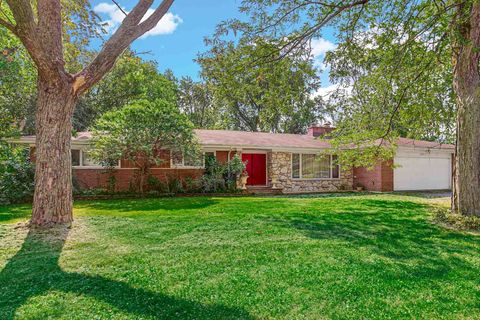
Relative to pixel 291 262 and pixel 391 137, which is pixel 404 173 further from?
pixel 291 262

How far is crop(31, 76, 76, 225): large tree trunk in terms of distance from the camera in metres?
6.36

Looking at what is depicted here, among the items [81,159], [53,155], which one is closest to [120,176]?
[81,159]

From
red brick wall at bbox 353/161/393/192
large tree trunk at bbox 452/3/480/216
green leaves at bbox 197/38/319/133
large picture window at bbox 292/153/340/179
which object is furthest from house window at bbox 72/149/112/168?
red brick wall at bbox 353/161/393/192

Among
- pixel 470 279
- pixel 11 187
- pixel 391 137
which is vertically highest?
pixel 391 137

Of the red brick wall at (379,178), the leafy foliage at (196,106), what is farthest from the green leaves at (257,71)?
the leafy foliage at (196,106)

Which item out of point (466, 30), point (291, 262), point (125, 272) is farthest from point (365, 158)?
point (125, 272)

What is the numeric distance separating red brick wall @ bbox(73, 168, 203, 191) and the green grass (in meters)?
6.41

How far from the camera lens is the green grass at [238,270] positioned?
3191mm

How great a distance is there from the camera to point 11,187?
36.3ft

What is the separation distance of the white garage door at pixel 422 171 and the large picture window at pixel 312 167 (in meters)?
3.30

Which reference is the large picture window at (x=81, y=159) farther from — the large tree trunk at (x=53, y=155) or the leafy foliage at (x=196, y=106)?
the leafy foliage at (x=196, y=106)

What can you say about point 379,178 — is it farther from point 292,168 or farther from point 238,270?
point 238,270

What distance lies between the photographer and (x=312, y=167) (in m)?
17.7

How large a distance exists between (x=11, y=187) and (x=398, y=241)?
39.5ft
